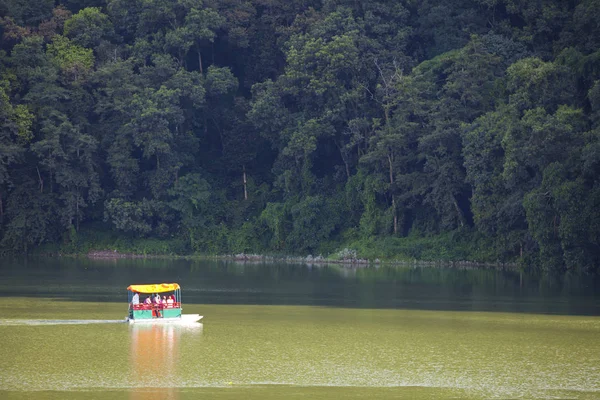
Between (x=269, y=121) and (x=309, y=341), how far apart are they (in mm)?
43261

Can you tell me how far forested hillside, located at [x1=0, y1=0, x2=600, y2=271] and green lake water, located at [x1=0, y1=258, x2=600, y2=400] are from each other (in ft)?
49.7

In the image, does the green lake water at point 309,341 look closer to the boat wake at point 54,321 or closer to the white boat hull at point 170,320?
the boat wake at point 54,321

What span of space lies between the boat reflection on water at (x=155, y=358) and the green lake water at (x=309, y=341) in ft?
0.18

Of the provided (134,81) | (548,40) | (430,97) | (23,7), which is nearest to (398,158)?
(430,97)

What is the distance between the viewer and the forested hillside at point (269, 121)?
220ft

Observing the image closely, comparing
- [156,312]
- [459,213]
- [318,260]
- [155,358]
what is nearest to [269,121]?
[318,260]

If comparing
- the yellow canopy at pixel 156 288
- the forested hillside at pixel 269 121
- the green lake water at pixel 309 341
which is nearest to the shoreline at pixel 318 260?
the forested hillside at pixel 269 121

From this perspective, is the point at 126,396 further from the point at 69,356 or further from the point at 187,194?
the point at 187,194

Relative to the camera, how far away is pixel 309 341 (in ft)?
106

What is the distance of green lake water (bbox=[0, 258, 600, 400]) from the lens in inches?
990

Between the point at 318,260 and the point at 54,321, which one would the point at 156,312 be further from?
the point at 318,260

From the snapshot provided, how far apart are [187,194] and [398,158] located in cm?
1676

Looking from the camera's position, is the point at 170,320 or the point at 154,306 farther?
the point at 154,306

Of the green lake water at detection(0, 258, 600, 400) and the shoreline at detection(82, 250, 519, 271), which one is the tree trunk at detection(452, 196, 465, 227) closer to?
the shoreline at detection(82, 250, 519, 271)
